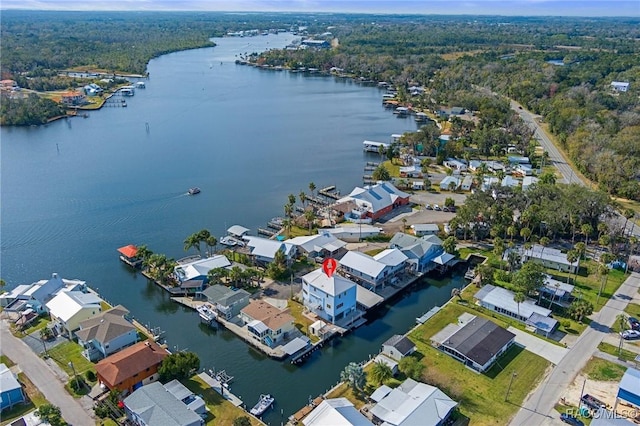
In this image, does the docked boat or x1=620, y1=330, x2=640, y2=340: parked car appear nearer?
the docked boat

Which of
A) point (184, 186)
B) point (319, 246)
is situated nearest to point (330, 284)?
point (319, 246)

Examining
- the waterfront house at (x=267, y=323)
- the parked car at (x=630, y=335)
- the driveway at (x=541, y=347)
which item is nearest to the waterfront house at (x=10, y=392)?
the waterfront house at (x=267, y=323)

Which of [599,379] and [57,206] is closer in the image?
[599,379]

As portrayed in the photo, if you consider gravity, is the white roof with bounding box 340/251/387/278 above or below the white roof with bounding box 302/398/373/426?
above

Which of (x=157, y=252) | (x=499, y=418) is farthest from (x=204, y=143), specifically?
(x=499, y=418)

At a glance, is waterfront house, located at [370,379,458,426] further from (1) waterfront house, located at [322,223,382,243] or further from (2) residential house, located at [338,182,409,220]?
(2) residential house, located at [338,182,409,220]

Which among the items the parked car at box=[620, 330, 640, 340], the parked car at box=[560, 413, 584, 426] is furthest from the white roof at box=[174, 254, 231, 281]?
the parked car at box=[620, 330, 640, 340]

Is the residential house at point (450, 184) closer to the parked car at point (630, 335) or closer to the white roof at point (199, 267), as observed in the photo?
the parked car at point (630, 335)

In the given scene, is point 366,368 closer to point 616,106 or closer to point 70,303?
point 70,303
